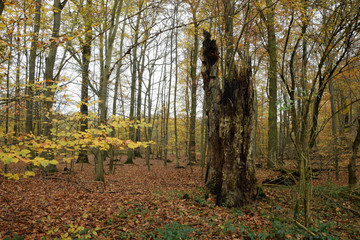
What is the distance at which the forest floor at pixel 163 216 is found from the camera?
3.85 meters

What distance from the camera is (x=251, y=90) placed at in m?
5.60

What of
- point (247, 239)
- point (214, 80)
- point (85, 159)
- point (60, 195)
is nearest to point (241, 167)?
point (247, 239)

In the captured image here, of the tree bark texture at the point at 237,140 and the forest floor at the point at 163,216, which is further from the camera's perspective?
the tree bark texture at the point at 237,140

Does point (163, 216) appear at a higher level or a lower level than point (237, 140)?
lower

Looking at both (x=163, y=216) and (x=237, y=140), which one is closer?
(x=163, y=216)

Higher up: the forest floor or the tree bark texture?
the tree bark texture

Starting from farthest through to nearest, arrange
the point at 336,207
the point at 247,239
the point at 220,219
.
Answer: the point at 336,207
the point at 220,219
the point at 247,239

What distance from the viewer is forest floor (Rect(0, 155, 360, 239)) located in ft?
12.6

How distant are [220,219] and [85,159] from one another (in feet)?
38.2

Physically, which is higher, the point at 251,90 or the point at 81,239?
the point at 251,90

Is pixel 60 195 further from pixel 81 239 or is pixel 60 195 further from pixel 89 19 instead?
pixel 89 19

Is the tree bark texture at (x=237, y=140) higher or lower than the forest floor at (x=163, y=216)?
higher

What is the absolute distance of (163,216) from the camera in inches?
189

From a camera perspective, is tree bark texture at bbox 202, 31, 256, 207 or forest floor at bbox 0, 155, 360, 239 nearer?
forest floor at bbox 0, 155, 360, 239
